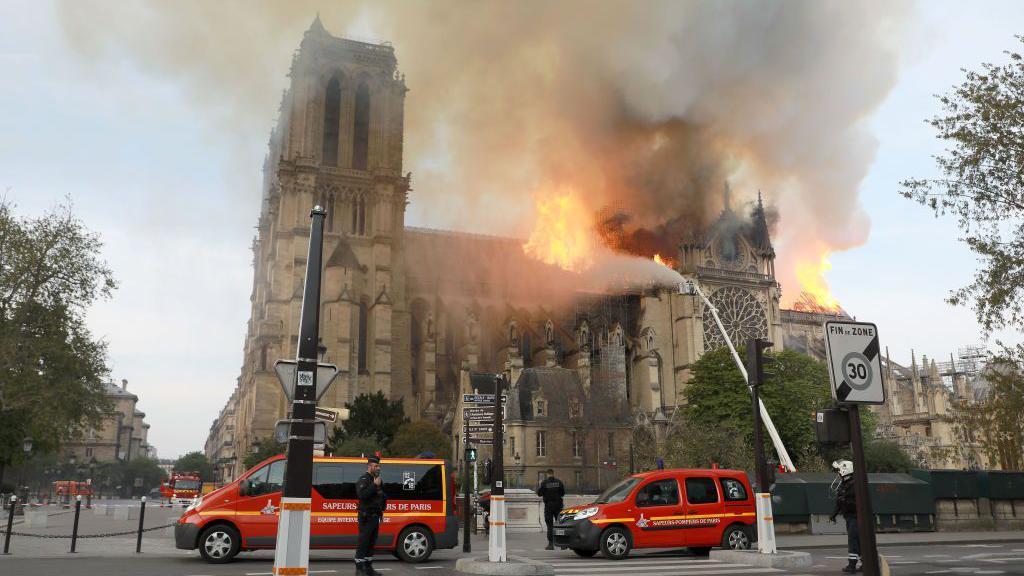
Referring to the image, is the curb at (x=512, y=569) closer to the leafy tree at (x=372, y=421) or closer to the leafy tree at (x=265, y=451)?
the leafy tree at (x=372, y=421)

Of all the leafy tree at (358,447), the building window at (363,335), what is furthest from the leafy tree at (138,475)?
the leafy tree at (358,447)

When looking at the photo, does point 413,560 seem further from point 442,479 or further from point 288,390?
point 288,390

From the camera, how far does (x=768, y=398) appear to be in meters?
49.3

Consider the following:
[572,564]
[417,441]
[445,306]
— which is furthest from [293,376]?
[445,306]

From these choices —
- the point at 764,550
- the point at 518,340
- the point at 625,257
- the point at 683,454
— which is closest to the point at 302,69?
the point at 518,340

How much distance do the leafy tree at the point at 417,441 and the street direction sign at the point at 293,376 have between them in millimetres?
36137

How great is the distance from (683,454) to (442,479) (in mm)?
25281

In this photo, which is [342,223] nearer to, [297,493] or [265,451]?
[265,451]

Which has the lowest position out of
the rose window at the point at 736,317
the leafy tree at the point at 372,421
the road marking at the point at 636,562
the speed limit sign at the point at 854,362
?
the road marking at the point at 636,562

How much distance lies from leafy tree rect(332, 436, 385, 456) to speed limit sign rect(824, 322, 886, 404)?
35.5 meters

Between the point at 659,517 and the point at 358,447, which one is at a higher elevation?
the point at 358,447

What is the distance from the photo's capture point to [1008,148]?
1792 cm

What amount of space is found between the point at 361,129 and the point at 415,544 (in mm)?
55077

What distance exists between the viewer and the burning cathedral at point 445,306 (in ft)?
184
